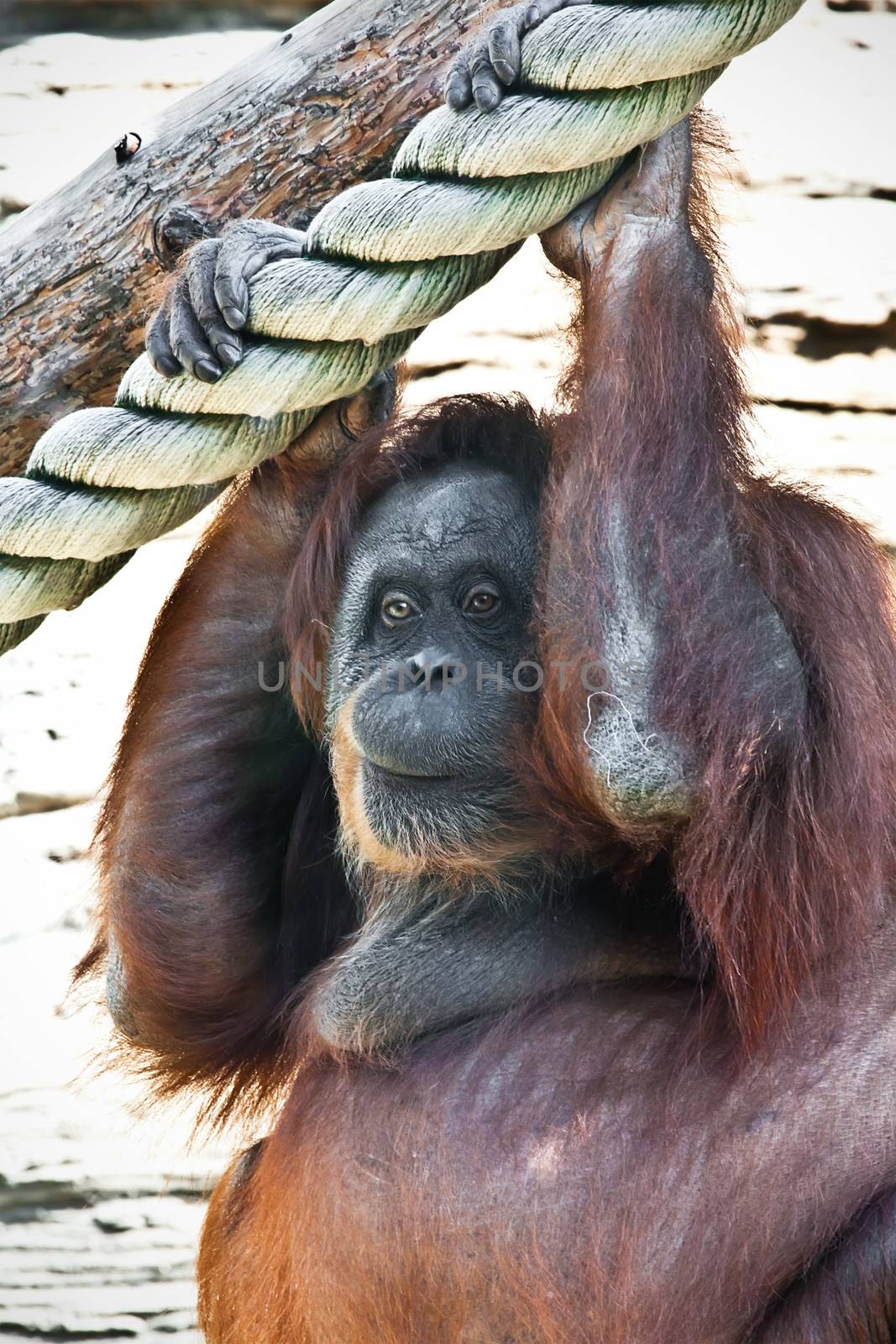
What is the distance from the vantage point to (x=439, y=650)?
2926 mm

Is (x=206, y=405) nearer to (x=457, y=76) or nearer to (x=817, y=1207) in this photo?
(x=457, y=76)

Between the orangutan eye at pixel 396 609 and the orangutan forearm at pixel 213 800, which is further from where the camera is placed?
the orangutan forearm at pixel 213 800

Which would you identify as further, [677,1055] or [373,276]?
[677,1055]

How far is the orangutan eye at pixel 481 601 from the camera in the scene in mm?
3002

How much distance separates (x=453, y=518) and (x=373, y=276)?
0.61m

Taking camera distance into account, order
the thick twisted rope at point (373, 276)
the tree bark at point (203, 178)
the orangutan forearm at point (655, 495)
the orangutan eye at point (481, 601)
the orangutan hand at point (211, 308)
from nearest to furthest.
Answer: the thick twisted rope at point (373, 276) < the orangutan forearm at point (655, 495) < the orangutan hand at point (211, 308) < the orangutan eye at point (481, 601) < the tree bark at point (203, 178)

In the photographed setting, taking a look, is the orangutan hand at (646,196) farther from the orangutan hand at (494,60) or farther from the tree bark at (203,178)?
the tree bark at (203,178)

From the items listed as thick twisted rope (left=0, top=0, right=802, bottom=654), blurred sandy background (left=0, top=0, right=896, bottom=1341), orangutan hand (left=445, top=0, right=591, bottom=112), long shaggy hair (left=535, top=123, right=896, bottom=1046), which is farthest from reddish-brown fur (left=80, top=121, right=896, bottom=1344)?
blurred sandy background (left=0, top=0, right=896, bottom=1341)

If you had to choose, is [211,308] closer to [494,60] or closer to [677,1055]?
[494,60]

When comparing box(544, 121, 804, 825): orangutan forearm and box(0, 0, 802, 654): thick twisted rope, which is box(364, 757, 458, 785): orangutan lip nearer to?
box(544, 121, 804, 825): orangutan forearm

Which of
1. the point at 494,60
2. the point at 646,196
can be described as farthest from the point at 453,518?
the point at 494,60

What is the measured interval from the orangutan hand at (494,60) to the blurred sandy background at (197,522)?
2.95 m

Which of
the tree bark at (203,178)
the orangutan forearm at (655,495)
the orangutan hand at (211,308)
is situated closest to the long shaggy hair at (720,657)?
the orangutan forearm at (655,495)

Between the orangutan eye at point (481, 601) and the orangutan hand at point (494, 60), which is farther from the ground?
the orangutan hand at point (494, 60)
